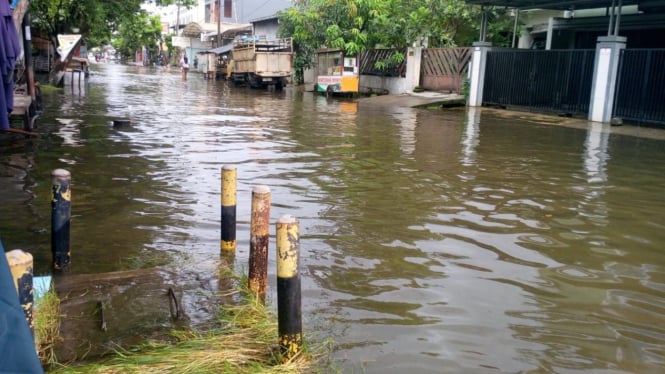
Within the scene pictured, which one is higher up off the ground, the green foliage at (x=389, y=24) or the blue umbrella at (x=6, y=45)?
the green foliage at (x=389, y=24)

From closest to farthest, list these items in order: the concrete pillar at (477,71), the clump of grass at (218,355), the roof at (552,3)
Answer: the clump of grass at (218,355) → the roof at (552,3) → the concrete pillar at (477,71)

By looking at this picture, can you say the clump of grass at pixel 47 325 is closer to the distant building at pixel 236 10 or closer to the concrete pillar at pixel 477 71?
the concrete pillar at pixel 477 71

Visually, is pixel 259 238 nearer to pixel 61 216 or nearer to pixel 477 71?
pixel 61 216

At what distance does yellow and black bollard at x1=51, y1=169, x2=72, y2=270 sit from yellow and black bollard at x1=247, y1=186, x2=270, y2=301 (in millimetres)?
1455

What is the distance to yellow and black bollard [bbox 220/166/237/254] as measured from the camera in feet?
16.0

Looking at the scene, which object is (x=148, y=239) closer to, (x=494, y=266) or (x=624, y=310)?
(x=494, y=266)

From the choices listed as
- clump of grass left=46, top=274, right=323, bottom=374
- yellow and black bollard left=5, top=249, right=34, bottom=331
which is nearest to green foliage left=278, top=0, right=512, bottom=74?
clump of grass left=46, top=274, right=323, bottom=374

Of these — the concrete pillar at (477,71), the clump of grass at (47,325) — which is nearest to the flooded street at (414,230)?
the clump of grass at (47,325)

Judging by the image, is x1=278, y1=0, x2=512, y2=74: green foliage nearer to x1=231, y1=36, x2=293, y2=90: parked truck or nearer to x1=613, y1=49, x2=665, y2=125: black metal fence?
x1=231, y1=36, x2=293, y2=90: parked truck

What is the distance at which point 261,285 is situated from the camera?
443 cm

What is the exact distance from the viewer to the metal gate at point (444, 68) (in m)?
24.4

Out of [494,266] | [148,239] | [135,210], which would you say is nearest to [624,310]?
[494,266]

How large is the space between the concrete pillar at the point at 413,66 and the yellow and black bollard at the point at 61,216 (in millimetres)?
22953

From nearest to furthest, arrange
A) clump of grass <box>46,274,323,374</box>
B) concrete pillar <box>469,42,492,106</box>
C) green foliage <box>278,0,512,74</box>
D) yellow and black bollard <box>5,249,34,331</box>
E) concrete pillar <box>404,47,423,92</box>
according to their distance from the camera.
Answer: yellow and black bollard <box>5,249,34,331</box> < clump of grass <box>46,274,323,374</box> < concrete pillar <box>469,42,492,106</box> < green foliage <box>278,0,512,74</box> < concrete pillar <box>404,47,423,92</box>
